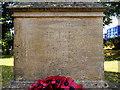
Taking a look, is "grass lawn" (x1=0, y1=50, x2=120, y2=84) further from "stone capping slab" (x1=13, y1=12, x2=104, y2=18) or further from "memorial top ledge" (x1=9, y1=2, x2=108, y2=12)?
"memorial top ledge" (x1=9, y1=2, x2=108, y2=12)

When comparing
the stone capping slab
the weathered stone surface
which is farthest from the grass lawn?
the stone capping slab

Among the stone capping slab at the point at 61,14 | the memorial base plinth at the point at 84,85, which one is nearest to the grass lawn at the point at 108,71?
the memorial base plinth at the point at 84,85

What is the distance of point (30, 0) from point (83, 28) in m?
1.97

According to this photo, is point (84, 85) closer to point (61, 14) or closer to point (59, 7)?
point (61, 14)

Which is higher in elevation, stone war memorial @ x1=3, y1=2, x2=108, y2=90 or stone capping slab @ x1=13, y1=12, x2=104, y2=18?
stone capping slab @ x1=13, y1=12, x2=104, y2=18

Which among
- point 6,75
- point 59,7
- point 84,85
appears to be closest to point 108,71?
point 84,85

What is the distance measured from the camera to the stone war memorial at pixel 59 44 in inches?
136

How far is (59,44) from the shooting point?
3486 millimetres

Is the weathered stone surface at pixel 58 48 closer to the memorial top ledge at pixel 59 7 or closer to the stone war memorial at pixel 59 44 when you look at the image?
the stone war memorial at pixel 59 44

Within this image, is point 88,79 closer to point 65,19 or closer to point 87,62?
point 87,62

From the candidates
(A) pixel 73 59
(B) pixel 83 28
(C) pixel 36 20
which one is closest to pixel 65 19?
(B) pixel 83 28

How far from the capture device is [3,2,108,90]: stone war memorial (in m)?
3.45

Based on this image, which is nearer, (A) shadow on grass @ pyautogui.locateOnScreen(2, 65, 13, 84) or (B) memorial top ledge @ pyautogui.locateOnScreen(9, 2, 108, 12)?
(B) memorial top ledge @ pyautogui.locateOnScreen(9, 2, 108, 12)

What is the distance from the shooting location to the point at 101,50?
3.47 metres
